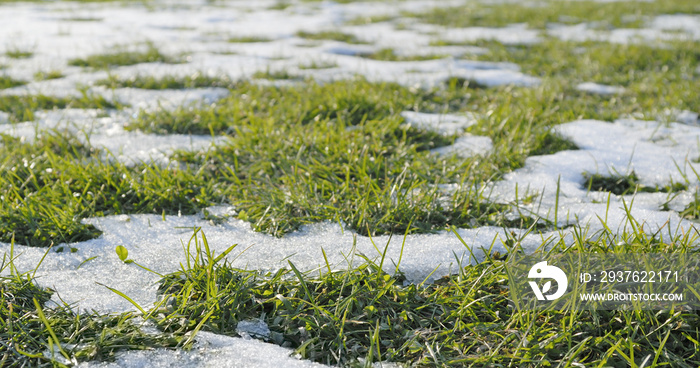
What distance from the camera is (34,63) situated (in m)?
5.01

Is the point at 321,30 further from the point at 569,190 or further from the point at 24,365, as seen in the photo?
the point at 24,365

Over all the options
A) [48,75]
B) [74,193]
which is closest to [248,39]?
[48,75]

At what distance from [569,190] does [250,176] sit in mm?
1697

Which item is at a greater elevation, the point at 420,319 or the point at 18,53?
the point at 18,53

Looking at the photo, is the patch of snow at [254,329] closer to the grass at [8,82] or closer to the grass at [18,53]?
the grass at [8,82]

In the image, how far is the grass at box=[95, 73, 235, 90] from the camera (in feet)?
13.9

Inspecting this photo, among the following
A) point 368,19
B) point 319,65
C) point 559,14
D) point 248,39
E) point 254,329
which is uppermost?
point 559,14

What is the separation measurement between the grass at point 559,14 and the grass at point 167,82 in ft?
16.8

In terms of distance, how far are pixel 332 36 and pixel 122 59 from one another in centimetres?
294

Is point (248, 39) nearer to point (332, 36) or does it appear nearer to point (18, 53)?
point (332, 36)

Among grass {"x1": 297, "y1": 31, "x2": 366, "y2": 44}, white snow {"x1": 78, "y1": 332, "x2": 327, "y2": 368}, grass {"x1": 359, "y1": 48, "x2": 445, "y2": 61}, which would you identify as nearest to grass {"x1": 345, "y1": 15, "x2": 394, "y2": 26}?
grass {"x1": 297, "y1": 31, "x2": 366, "y2": 44}

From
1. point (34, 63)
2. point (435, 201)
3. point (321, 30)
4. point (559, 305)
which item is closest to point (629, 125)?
point (435, 201)

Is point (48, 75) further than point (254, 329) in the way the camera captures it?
Yes

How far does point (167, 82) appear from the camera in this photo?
14.1ft
